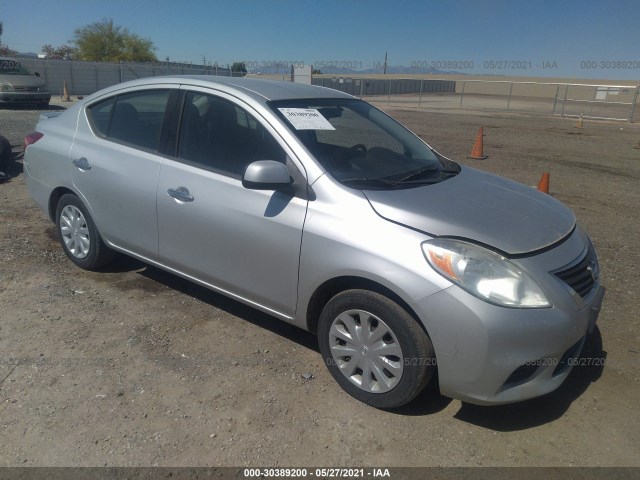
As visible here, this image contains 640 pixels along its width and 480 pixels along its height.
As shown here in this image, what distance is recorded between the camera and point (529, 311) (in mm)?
2557

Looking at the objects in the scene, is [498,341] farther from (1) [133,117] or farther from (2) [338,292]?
(1) [133,117]

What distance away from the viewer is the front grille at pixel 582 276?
279 centimetres

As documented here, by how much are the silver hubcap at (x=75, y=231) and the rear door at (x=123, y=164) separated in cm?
27

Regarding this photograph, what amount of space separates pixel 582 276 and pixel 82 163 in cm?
380

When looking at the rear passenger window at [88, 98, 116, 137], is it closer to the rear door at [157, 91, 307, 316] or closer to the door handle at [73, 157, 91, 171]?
the door handle at [73, 157, 91, 171]

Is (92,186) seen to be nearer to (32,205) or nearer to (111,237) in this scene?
(111,237)

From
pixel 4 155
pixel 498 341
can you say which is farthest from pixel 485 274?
pixel 4 155

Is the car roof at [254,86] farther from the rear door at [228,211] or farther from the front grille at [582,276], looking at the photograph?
the front grille at [582,276]

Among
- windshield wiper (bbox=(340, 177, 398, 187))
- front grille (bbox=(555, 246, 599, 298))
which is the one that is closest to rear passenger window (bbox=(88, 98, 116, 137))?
windshield wiper (bbox=(340, 177, 398, 187))

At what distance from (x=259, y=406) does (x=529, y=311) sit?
5.17ft

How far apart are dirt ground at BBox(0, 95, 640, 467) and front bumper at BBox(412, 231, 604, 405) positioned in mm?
358

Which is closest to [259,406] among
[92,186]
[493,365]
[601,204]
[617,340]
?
[493,365]

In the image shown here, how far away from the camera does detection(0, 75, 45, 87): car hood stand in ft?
58.3

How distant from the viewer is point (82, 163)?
4293 mm
